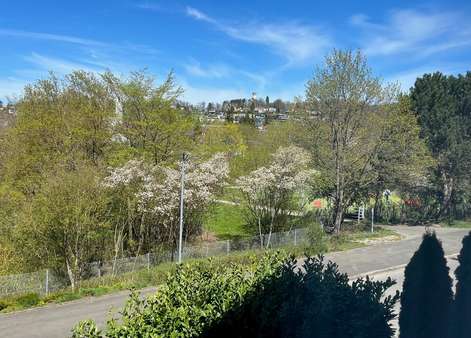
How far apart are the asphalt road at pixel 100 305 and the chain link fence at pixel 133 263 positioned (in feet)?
4.24

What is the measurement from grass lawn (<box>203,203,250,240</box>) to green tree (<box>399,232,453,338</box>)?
57.8ft

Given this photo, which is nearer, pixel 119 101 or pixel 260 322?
pixel 260 322

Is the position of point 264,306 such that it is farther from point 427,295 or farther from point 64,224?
point 64,224

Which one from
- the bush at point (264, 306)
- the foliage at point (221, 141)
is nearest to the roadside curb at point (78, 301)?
the foliage at point (221, 141)

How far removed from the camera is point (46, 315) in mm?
13883

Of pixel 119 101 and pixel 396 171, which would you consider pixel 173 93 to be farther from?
pixel 396 171

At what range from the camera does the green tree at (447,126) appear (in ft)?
98.4

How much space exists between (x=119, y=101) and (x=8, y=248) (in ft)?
30.1

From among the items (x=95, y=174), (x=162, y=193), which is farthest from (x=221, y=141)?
(x=95, y=174)

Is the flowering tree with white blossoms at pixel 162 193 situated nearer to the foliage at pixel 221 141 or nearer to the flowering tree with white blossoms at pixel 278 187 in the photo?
the flowering tree with white blossoms at pixel 278 187

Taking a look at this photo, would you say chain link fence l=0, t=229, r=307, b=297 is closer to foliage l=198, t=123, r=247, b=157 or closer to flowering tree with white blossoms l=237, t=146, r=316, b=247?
flowering tree with white blossoms l=237, t=146, r=316, b=247

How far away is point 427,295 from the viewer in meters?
5.67

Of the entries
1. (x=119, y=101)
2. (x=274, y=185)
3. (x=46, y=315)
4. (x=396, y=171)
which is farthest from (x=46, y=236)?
(x=396, y=171)

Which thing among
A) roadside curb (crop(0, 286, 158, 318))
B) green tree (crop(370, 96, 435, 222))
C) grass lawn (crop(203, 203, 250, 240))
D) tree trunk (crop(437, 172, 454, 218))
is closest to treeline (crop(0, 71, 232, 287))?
roadside curb (crop(0, 286, 158, 318))
